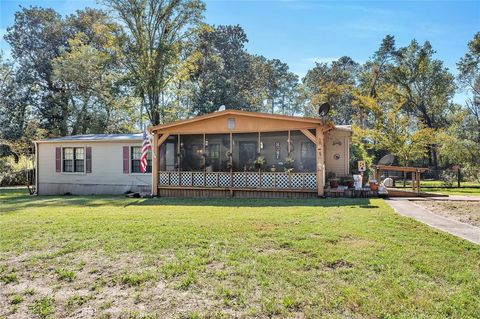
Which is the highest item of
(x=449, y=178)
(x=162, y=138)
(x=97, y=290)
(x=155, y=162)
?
(x=162, y=138)

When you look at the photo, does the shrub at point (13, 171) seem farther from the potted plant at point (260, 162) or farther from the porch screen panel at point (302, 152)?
the porch screen panel at point (302, 152)

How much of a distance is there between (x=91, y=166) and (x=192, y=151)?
16.2 ft

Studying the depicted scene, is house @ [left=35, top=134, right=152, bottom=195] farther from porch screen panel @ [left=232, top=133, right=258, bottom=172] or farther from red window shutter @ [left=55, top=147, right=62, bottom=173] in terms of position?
porch screen panel @ [left=232, top=133, right=258, bottom=172]

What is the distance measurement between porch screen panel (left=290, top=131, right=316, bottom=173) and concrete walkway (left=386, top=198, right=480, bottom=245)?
211 inches

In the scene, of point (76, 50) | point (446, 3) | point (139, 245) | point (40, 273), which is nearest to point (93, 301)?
point (40, 273)

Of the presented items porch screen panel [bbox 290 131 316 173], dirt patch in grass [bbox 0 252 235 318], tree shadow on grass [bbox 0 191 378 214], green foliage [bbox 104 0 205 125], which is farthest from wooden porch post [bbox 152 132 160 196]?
green foliage [bbox 104 0 205 125]

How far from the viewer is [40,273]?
4.14 metres

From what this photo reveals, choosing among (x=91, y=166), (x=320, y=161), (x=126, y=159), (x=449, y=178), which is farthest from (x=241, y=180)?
(x=449, y=178)

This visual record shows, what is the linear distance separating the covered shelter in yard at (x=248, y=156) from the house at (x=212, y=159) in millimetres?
35

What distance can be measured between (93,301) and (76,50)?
95.7ft

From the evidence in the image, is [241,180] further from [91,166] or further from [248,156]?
[91,166]

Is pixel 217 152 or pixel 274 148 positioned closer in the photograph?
pixel 274 148

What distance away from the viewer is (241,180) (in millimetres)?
13031

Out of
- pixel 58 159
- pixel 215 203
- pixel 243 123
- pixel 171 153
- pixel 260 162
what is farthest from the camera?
pixel 58 159
